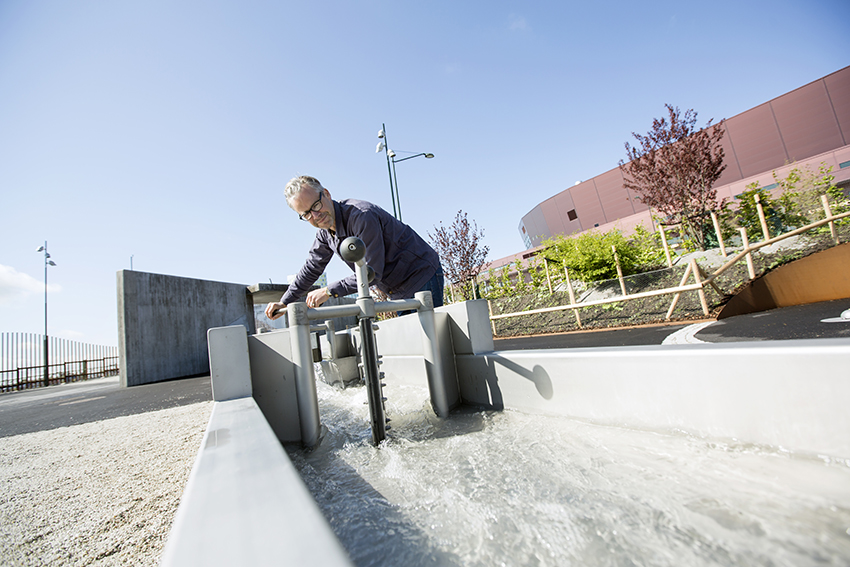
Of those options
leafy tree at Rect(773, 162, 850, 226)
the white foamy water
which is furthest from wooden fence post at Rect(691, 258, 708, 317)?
the white foamy water

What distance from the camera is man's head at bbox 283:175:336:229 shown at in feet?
6.57

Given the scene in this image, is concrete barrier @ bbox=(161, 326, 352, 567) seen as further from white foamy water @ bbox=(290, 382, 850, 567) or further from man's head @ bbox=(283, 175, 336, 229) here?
man's head @ bbox=(283, 175, 336, 229)

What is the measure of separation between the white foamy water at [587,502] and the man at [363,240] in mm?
1017

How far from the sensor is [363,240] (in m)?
2.04

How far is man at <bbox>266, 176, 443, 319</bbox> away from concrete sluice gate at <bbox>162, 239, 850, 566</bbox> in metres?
0.58

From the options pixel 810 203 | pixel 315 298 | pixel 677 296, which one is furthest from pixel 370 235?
pixel 810 203

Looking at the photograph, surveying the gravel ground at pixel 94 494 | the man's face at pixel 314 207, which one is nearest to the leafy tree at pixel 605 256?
the man's face at pixel 314 207

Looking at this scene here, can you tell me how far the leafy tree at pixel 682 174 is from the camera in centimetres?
849

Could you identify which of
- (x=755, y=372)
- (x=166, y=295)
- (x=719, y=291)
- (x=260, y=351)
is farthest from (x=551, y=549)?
(x=166, y=295)

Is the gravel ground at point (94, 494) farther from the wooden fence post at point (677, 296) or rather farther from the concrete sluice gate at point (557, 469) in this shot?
the wooden fence post at point (677, 296)

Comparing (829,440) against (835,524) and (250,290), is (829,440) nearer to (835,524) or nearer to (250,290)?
(835,524)

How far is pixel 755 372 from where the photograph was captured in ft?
3.09

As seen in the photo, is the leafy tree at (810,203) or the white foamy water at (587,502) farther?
the leafy tree at (810,203)

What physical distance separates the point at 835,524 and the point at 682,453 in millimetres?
348
